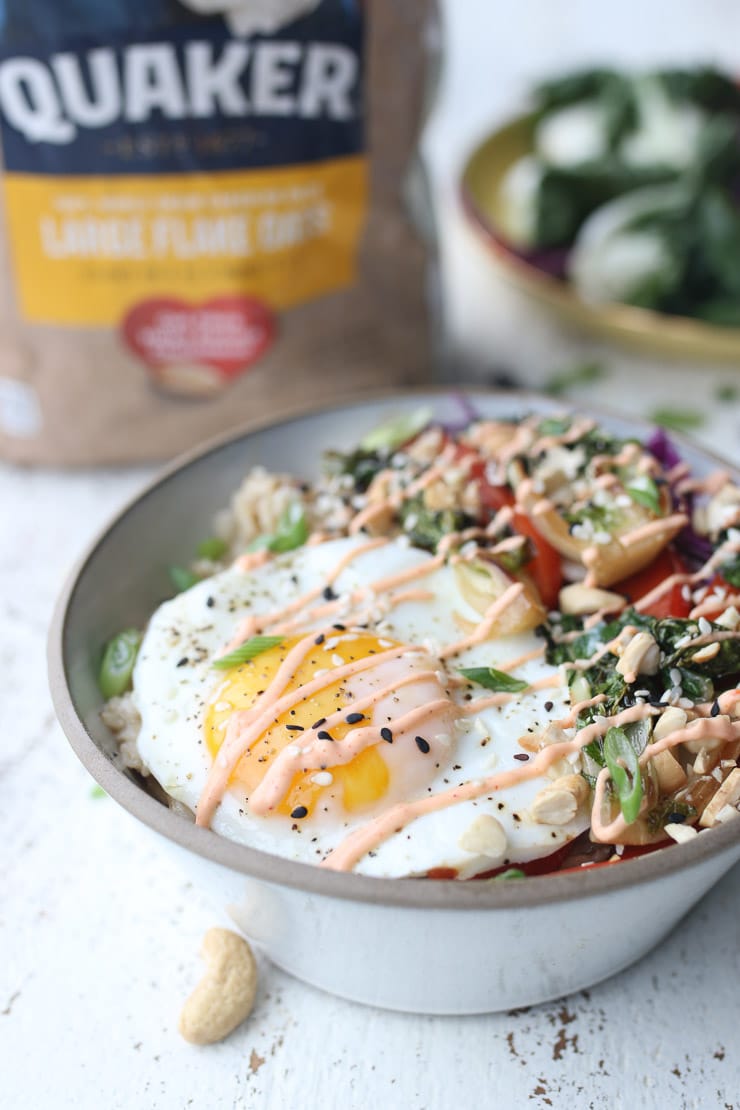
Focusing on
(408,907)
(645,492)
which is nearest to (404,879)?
(408,907)

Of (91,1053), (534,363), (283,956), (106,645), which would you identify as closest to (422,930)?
(283,956)

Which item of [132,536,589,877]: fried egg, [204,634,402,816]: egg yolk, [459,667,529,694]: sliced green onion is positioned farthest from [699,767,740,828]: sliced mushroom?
[204,634,402,816]: egg yolk

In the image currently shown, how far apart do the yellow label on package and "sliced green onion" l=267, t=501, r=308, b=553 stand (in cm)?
76

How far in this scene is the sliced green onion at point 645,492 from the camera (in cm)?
181

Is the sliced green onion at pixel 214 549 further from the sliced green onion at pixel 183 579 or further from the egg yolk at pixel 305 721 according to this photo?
the egg yolk at pixel 305 721

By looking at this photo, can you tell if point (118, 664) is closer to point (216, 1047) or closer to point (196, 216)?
point (216, 1047)

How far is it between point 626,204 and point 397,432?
4.92 ft

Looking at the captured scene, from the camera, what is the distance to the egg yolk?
1.45 m

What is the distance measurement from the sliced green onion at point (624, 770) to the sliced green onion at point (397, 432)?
791 mm

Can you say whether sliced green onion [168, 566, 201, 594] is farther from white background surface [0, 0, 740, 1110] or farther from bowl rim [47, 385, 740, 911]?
bowl rim [47, 385, 740, 911]

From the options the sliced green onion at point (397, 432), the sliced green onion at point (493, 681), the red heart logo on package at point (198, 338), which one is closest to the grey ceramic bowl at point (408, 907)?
the sliced green onion at point (493, 681)

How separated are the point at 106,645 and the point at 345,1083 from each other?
772 mm

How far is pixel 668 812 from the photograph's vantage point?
56.7 inches

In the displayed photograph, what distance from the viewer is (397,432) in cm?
209
